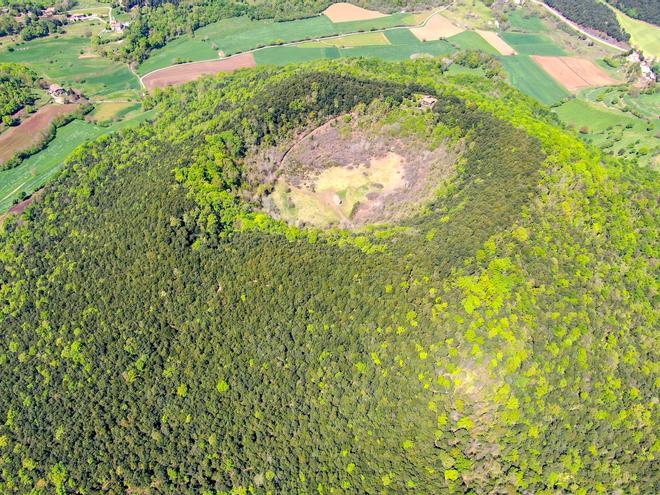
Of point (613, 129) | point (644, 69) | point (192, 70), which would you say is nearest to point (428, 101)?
point (613, 129)

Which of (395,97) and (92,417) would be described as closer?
(92,417)

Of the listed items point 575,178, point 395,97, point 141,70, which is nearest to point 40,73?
point 141,70

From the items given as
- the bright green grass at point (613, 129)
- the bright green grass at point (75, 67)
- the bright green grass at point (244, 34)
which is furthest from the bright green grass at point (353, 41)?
the bright green grass at point (613, 129)

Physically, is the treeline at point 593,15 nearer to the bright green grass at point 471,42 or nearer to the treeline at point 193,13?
the bright green grass at point 471,42

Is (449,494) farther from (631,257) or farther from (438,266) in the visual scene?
(631,257)

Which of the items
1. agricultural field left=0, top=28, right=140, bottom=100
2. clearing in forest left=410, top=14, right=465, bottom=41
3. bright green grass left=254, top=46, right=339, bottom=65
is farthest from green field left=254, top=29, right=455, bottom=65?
agricultural field left=0, top=28, right=140, bottom=100
